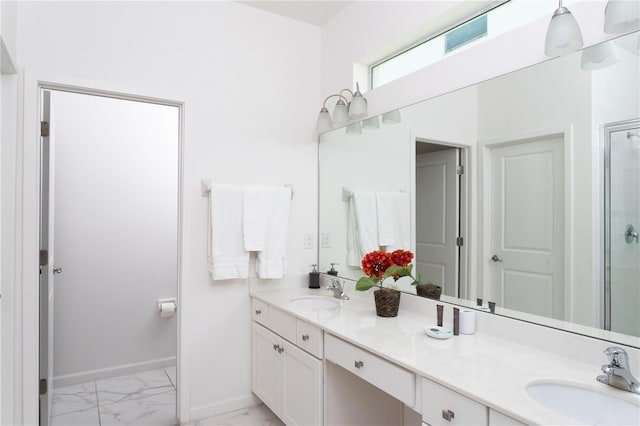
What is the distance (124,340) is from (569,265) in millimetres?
3150

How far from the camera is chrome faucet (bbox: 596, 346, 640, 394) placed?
1153mm

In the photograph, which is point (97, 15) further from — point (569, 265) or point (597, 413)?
point (597, 413)

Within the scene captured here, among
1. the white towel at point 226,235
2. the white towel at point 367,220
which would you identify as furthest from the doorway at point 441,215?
the white towel at point 226,235

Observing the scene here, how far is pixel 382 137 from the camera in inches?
95.5

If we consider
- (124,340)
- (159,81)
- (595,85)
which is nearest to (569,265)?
(595,85)

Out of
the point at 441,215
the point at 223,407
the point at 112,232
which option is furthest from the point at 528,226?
the point at 112,232

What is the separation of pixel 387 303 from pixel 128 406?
6.42 feet

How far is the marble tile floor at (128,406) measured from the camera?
247 centimetres

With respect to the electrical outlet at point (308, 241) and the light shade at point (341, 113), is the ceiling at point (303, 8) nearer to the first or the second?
the light shade at point (341, 113)

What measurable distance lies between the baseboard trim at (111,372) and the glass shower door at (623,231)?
3.14 meters

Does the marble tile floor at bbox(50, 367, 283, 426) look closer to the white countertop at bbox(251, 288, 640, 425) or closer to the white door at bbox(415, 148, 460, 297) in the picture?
the white countertop at bbox(251, 288, 640, 425)

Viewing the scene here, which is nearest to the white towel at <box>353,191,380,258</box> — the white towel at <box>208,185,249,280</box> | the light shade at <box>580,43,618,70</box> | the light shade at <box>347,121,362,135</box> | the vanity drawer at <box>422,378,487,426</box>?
the light shade at <box>347,121,362,135</box>

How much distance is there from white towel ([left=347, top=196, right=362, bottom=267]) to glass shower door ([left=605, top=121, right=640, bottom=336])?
1413 millimetres

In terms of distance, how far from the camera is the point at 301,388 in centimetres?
203
